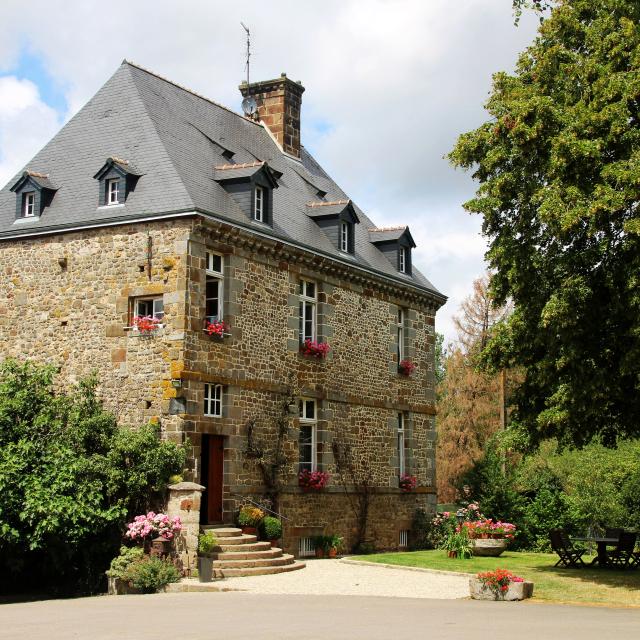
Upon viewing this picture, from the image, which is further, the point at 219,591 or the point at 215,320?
the point at 215,320

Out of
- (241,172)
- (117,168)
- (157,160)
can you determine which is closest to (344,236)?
(241,172)

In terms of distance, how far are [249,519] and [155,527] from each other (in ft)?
8.47

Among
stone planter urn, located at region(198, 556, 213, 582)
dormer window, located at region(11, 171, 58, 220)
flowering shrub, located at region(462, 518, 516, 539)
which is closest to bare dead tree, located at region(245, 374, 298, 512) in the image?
stone planter urn, located at region(198, 556, 213, 582)

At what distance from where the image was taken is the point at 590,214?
A: 1569 cm

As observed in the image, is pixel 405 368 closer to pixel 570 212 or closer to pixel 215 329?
pixel 215 329

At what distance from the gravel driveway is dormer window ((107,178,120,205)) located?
824 centimetres

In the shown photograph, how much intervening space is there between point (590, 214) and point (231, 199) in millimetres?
8712

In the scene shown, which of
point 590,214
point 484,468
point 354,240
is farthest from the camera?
point 484,468

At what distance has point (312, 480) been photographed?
22.7m

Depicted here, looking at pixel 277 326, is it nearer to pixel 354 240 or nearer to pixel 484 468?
pixel 354 240

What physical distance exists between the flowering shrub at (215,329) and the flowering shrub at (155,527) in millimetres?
3892

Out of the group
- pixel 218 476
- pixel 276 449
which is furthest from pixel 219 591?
pixel 276 449

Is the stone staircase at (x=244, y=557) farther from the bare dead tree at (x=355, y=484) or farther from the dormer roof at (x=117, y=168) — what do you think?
the dormer roof at (x=117, y=168)

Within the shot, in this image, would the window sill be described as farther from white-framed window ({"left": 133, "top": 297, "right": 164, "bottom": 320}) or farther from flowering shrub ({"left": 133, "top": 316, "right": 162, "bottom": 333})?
flowering shrub ({"left": 133, "top": 316, "right": 162, "bottom": 333})
